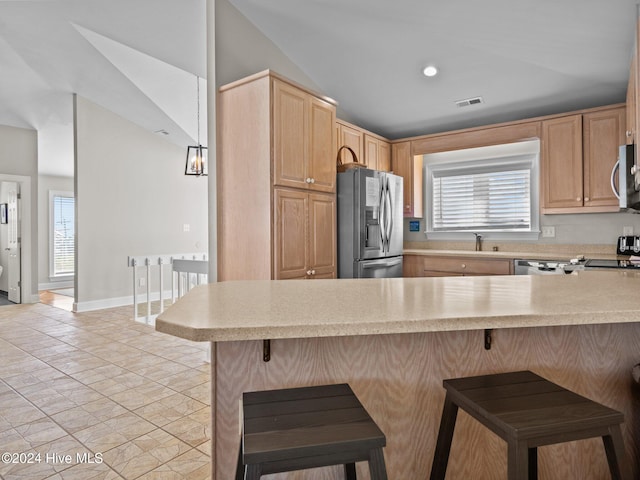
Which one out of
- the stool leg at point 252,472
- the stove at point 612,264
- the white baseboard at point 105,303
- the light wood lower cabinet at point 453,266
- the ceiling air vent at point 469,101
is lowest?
the white baseboard at point 105,303

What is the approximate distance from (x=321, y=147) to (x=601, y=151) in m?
2.54

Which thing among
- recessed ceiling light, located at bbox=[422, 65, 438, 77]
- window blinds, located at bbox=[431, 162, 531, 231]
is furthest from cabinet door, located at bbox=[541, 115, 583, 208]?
recessed ceiling light, located at bbox=[422, 65, 438, 77]

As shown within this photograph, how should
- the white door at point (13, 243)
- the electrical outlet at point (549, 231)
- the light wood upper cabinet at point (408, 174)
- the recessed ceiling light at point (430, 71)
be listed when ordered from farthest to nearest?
the white door at point (13, 243) → the light wood upper cabinet at point (408, 174) → the electrical outlet at point (549, 231) → the recessed ceiling light at point (430, 71)

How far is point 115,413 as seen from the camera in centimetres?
241

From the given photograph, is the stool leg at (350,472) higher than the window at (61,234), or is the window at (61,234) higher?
the window at (61,234)

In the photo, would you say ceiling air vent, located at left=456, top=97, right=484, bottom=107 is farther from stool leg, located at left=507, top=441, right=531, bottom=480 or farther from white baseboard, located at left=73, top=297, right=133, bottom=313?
white baseboard, located at left=73, top=297, right=133, bottom=313

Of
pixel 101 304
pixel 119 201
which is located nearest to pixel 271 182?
pixel 119 201

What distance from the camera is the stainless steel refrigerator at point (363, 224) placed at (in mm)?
3496

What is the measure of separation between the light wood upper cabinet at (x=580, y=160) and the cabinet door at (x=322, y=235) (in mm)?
2162

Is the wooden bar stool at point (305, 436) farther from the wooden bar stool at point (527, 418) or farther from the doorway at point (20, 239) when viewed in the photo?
the doorway at point (20, 239)

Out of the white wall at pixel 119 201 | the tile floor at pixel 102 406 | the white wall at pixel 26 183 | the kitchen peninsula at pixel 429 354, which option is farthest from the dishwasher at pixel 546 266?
the white wall at pixel 26 183

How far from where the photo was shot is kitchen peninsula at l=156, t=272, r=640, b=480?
1102 mm

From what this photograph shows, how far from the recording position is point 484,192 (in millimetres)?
4531

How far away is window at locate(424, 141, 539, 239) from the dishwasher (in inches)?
29.5
